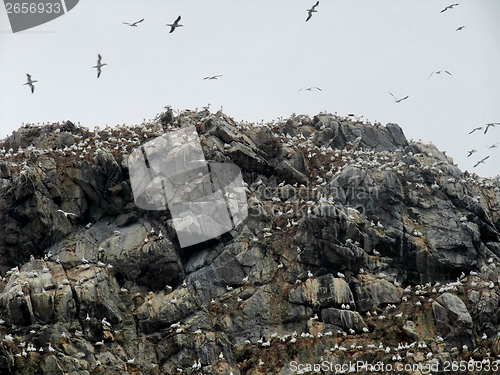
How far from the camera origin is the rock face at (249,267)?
38.3 metres

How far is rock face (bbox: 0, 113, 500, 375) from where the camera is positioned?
38.3m

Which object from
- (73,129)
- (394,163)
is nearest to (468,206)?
(394,163)

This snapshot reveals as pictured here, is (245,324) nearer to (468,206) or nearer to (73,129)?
(468,206)

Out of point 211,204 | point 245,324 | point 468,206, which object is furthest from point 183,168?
point 468,206

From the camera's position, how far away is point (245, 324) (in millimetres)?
41000

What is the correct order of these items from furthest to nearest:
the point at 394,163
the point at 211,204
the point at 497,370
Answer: the point at 394,163, the point at 211,204, the point at 497,370

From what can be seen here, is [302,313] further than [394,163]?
No

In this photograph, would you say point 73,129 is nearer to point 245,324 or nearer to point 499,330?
point 245,324

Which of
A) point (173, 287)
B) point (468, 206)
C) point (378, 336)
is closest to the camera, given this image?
point (378, 336)

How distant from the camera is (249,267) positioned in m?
44.3

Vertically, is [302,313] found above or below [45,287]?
below

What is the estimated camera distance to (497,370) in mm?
35594

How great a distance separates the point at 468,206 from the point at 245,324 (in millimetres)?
25665

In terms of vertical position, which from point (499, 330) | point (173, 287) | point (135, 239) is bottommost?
point (499, 330)
